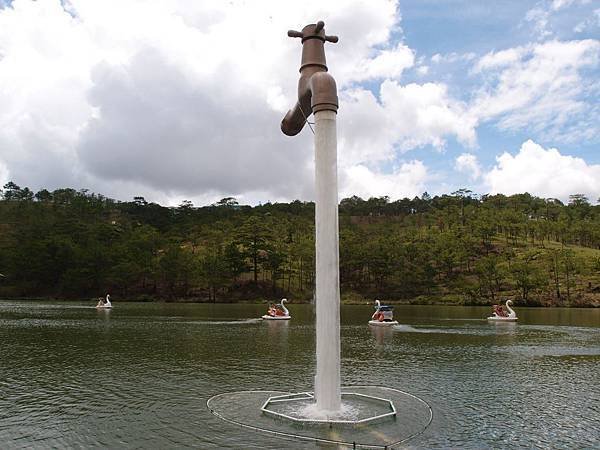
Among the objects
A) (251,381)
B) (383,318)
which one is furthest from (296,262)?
(251,381)

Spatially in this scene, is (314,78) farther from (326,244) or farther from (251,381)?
(251,381)

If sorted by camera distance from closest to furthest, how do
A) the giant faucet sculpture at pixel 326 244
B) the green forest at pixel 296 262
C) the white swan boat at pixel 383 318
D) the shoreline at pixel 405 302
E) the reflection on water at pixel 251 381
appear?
the reflection on water at pixel 251 381, the giant faucet sculpture at pixel 326 244, the white swan boat at pixel 383 318, the shoreline at pixel 405 302, the green forest at pixel 296 262

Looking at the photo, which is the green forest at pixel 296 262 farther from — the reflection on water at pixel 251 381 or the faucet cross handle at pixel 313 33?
the faucet cross handle at pixel 313 33

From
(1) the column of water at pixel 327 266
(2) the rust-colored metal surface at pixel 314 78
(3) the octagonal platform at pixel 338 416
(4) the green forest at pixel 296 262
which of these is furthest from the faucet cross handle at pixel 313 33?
(4) the green forest at pixel 296 262

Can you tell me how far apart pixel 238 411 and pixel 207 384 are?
3.60 meters

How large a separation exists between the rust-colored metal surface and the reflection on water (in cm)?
666

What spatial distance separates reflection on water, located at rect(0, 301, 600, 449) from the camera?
1009 centimetres

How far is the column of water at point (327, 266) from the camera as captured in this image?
33.9 ft

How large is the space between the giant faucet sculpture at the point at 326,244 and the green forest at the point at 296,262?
63.3 metres

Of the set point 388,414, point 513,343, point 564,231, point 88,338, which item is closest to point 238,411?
point 388,414

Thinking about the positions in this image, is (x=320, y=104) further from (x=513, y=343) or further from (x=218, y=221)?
(x=218, y=221)

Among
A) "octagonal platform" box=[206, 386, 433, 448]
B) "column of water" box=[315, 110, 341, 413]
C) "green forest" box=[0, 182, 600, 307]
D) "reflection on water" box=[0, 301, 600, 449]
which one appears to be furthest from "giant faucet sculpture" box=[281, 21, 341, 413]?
"green forest" box=[0, 182, 600, 307]

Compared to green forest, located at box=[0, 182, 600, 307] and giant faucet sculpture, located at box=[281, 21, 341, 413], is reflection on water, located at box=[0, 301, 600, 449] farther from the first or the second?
green forest, located at box=[0, 182, 600, 307]

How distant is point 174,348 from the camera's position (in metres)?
22.8
